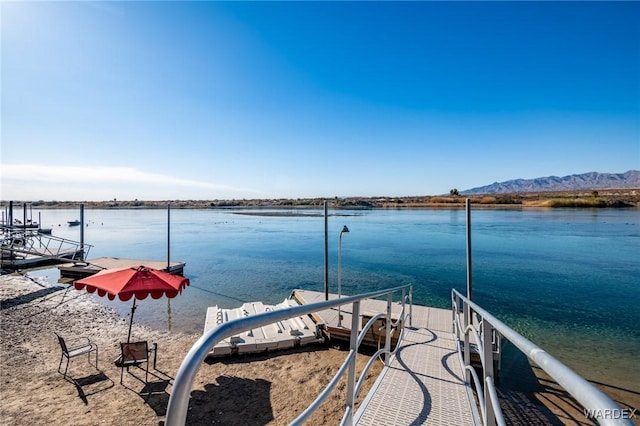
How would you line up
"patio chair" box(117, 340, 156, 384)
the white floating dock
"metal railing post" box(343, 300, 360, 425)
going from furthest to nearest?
the white floating dock < "patio chair" box(117, 340, 156, 384) < "metal railing post" box(343, 300, 360, 425)

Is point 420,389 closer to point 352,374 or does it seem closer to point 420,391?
point 420,391

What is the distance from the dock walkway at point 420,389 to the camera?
3.17 meters

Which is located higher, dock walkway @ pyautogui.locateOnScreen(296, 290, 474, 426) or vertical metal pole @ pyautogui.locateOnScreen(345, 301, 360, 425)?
vertical metal pole @ pyautogui.locateOnScreen(345, 301, 360, 425)

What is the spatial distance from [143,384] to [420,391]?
227 inches

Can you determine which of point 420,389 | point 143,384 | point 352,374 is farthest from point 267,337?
point 352,374

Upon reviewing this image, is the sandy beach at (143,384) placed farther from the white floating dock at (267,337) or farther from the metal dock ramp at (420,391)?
the metal dock ramp at (420,391)

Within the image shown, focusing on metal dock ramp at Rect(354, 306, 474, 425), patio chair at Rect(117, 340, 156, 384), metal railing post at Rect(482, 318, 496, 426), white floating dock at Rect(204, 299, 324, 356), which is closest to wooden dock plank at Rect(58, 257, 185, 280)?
white floating dock at Rect(204, 299, 324, 356)

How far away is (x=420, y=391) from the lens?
3676mm

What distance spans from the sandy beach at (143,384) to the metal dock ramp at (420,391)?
2.04 m

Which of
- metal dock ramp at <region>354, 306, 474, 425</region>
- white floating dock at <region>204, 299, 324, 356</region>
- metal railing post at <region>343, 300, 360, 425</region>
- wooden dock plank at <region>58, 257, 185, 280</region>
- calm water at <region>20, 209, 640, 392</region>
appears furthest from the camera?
wooden dock plank at <region>58, 257, 185, 280</region>

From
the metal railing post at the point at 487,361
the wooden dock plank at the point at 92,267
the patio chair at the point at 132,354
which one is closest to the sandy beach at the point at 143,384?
the patio chair at the point at 132,354

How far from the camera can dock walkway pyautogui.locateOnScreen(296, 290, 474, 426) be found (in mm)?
3168

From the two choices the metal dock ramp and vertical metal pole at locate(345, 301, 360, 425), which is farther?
the metal dock ramp

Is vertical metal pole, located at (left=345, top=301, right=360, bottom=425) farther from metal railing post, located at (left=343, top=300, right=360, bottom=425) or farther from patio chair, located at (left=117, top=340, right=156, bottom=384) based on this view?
patio chair, located at (left=117, top=340, right=156, bottom=384)
